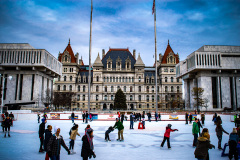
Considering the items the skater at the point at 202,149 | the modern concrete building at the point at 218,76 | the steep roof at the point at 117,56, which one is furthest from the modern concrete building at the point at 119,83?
the skater at the point at 202,149

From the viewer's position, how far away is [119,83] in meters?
78.0

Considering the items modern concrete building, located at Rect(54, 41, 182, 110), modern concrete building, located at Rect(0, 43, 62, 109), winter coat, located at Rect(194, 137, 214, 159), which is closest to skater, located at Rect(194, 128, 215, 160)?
winter coat, located at Rect(194, 137, 214, 159)

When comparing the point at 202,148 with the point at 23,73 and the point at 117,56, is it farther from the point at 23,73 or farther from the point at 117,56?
the point at 117,56

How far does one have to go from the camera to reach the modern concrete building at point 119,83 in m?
76.8

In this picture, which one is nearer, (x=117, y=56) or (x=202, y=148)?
(x=202, y=148)

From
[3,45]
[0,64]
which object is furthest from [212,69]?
[3,45]

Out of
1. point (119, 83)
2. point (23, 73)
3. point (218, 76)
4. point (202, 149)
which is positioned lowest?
point (202, 149)

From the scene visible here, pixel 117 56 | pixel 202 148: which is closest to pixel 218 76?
pixel 117 56

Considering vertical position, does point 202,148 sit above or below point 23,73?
below

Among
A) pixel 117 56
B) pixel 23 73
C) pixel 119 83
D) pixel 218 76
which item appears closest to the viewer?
pixel 23 73

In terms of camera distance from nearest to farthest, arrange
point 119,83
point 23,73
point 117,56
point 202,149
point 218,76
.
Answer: point 202,149, point 23,73, point 218,76, point 119,83, point 117,56

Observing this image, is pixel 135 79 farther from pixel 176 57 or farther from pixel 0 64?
pixel 0 64

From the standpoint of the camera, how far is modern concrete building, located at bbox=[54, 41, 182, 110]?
76750 mm

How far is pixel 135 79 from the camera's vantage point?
7812cm
